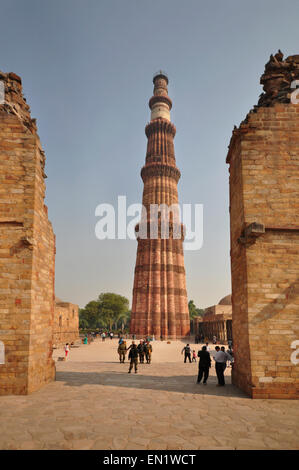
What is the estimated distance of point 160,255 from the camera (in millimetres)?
40719

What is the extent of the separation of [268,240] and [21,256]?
6395 mm

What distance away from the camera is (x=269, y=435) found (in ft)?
16.9

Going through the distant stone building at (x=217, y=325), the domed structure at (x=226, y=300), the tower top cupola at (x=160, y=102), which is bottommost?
the distant stone building at (x=217, y=325)

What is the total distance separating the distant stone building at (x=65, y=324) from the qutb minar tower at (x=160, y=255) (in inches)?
320

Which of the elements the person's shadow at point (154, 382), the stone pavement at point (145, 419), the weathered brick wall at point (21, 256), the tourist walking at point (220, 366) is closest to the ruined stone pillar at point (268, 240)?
the tourist walking at point (220, 366)

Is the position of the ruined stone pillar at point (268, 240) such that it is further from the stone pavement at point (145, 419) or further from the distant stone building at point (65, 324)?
the distant stone building at point (65, 324)

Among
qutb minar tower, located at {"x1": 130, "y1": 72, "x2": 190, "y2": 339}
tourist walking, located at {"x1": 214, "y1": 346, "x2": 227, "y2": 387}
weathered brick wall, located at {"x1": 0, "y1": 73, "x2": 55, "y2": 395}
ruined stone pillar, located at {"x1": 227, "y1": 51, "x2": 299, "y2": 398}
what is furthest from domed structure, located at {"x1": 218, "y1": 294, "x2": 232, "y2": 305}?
weathered brick wall, located at {"x1": 0, "y1": 73, "x2": 55, "y2": 395}

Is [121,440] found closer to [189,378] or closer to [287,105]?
[189,378]

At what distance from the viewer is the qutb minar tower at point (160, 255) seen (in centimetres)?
3878

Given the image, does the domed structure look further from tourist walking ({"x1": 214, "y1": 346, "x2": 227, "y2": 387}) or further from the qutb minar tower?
tourist walking ({"x1": 214, "y1": 346, "x2": 227, "y2": 387})

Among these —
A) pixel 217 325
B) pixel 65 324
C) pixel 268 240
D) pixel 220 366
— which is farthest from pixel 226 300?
pixel 268 240

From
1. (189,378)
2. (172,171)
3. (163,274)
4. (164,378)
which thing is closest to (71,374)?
(164,378)

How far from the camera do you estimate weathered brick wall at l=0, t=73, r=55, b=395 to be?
8133 millimetres

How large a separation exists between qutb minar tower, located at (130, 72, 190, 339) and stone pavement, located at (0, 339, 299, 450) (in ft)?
98.5
